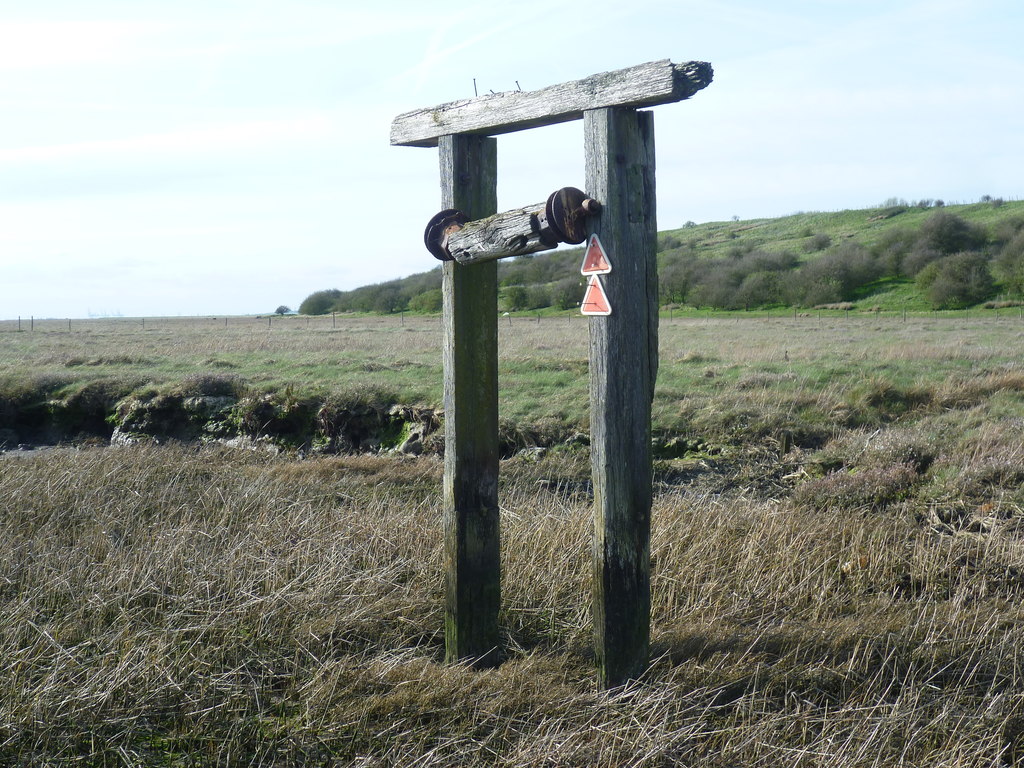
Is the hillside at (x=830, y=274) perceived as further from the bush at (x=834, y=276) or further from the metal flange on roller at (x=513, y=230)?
the metal flange on roller at (x=513, y=230)

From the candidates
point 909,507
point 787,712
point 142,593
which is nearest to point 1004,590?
point 909,507

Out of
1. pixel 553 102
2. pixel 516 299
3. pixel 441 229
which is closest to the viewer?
pixel 553 102

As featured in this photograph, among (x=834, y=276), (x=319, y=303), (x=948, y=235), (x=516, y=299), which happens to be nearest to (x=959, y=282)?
(x=834, y=276)

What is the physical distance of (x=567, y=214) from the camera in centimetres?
367

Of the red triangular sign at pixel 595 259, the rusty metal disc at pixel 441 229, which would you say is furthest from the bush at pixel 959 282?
the red triangular sign at pixel 595 259

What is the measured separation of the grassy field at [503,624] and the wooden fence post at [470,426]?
31cm

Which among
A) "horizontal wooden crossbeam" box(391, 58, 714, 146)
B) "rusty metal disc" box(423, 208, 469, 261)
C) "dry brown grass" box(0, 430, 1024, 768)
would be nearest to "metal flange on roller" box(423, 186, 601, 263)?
"rusty metal disc" box(423, 208, 469, 261)

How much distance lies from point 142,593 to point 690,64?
372 centimetres

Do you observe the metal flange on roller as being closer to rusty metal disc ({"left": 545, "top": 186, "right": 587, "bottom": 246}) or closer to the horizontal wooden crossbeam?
rusty metal disc ({"left": 545, "top": 186, "right": 587, "bottom": 246})

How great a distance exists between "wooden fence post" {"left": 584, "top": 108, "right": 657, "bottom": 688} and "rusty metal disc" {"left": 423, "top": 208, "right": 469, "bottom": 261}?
35.8 inches

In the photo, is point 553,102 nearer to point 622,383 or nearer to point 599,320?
point 599,320

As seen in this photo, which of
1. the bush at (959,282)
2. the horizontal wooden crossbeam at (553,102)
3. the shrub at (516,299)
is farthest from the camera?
the shrub at (516,299)

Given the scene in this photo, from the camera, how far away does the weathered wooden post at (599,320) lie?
3646 millimetres

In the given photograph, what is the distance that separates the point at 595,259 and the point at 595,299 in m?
0.17
